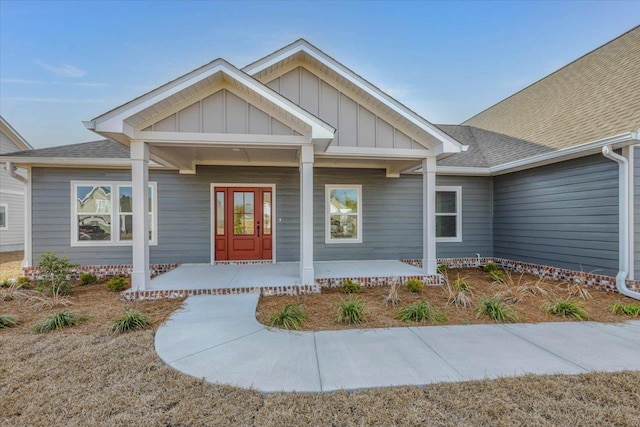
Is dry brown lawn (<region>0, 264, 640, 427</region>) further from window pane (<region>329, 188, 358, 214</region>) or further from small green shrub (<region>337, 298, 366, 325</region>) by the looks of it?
window pane (<region>329, 188, 358, 214</region>)

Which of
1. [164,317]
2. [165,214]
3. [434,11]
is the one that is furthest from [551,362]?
[434,11]

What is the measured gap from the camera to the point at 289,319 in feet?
13.7

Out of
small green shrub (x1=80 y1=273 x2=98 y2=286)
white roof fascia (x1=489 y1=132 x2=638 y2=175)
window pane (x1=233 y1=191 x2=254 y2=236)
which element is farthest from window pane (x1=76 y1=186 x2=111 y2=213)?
white roof fascia (x1=489 y1=132 x2=638 y2=175)

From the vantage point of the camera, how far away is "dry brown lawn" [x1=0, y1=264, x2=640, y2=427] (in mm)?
2209

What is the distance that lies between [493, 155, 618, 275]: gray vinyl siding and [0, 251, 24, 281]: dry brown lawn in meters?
13.7

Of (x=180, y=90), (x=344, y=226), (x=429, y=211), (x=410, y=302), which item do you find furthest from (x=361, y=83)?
(x=410, y=302)

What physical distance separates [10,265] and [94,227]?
193 inches

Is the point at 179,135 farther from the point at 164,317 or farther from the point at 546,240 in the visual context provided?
the point at 546,240

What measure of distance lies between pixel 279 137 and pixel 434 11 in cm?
1018

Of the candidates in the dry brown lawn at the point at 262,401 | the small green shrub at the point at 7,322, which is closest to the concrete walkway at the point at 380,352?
the dry brown lawn at the point at 262,401

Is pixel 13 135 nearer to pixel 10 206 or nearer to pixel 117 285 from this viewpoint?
pixel 10 206

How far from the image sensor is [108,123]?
4848 mm

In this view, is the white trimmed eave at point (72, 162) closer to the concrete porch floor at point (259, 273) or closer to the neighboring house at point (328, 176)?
the neighboring house at point (328, 176)

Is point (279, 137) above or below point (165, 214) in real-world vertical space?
above
